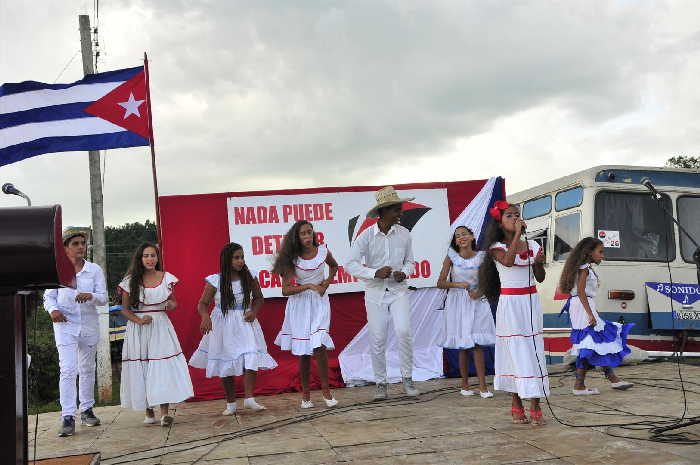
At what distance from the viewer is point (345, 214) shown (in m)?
8.91

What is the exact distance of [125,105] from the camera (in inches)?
353

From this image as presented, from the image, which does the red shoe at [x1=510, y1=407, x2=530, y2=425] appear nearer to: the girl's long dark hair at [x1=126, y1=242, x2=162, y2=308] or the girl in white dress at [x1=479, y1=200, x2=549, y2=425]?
the girl in white dress at [x1=479, y1=200, x2=549, y2=425]

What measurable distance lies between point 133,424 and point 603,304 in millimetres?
6014

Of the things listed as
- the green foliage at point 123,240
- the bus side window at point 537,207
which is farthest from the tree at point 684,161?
the green foliage at point 123,240

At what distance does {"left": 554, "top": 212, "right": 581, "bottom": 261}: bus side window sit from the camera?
379 inches

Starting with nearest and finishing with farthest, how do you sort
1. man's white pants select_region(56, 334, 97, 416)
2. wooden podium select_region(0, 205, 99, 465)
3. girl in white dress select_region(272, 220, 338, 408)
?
wooden podium select_region(0, 205, 99, 465)
man's white pants select_region(56, 334, 97, 416)
girl in white dress select_region(272, 220, 338, 408)

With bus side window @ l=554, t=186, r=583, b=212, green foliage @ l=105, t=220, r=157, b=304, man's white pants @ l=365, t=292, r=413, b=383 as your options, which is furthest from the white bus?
green foliage @ l=105, t=220, r=157, b=304

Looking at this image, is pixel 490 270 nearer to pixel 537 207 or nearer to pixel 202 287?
pixel 202 287

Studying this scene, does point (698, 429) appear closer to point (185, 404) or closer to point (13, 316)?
point (13, 316)

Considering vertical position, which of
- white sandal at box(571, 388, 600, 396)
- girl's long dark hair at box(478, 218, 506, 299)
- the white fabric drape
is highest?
girl's long dark hair at box(478, 218, 506, 299)

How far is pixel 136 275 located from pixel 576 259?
4.69 meters

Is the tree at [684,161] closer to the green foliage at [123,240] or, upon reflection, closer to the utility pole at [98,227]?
the utility pole at [98,227]

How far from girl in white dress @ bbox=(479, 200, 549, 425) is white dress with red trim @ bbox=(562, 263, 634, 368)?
6.25 feet

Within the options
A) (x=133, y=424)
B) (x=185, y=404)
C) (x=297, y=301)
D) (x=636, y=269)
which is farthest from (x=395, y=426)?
(x=636, y=269)
